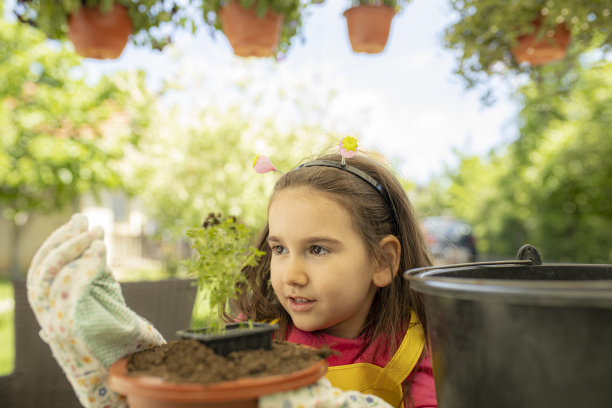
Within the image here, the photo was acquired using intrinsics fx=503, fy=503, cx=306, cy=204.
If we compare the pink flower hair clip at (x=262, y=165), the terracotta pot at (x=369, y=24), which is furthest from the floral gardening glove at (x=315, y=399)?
the terracotta pot at (x=369, y=24)

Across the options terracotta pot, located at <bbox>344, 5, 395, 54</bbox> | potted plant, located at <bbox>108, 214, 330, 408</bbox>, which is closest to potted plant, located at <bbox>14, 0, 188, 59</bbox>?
terracotta pot, located at <bbox>344, 5, 395, 54</bbox>

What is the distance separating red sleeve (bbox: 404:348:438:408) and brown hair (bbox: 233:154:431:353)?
8 centimetres

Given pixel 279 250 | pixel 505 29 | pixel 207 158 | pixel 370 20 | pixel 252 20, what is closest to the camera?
pixel 279 250

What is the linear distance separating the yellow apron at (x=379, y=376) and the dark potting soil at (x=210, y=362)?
1.39ft

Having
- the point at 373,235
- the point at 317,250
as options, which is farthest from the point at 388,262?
the point at 317,250

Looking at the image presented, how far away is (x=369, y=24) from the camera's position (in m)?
3.18

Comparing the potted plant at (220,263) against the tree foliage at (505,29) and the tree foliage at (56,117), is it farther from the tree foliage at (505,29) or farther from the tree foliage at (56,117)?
the tree foliage at (56,117)

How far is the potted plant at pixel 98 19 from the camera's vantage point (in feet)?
9.08

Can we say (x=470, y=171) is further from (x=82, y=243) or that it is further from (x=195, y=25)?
(x=82, y=243)

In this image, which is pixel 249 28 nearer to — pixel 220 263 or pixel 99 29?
pixel 99 29

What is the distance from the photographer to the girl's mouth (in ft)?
3.76

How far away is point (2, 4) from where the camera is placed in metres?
8.09

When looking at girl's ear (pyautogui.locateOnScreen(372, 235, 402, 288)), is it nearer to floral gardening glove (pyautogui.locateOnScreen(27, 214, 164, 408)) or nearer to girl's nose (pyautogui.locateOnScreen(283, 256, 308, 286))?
girl's nose (pyautogui.locateOnScreen(283, 256, 308, 286))

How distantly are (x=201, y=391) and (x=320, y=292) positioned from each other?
1.95ft
